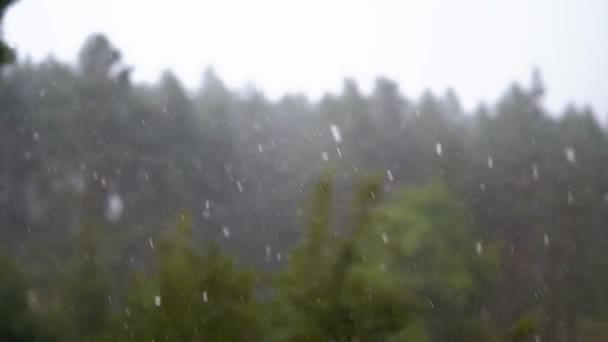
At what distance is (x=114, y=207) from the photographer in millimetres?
32406

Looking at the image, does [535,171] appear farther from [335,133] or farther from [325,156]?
[335,133]

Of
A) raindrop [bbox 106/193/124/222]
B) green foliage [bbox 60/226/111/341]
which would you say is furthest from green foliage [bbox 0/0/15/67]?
raindrop [bbox 106/193/124/222]

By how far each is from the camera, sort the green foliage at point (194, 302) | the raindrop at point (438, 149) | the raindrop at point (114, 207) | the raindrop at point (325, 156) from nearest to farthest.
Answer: the green foliage at point (194, 302), the raindrop at point (114, 207), the raindrop at point (438, 149), the raindrop at point (325, 156)

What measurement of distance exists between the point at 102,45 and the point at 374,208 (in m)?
27.0

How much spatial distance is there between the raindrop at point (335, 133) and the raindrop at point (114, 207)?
595 inches

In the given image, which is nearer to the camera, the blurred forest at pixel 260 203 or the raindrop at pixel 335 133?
the blurred forest at pixel 260 203

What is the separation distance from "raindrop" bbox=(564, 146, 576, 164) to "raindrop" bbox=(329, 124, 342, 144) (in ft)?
46.2

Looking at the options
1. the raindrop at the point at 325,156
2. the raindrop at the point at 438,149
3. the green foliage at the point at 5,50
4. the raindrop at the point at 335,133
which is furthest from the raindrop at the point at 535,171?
the green foliage at the point at 5,50

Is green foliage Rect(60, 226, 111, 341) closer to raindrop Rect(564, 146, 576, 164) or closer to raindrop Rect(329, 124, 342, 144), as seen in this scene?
raindrop Rect(564, 146, 576, 164)

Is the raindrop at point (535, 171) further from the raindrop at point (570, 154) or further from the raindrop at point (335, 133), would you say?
the raindrop at point (335, 133)

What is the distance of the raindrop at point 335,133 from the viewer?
4034 centimetres

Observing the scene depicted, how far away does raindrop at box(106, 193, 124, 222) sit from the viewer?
3053 centimetres

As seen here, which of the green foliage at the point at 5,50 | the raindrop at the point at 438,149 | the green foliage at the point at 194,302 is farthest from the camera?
the raindrop at the point at 438,149

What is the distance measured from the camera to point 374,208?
23.5 ft
